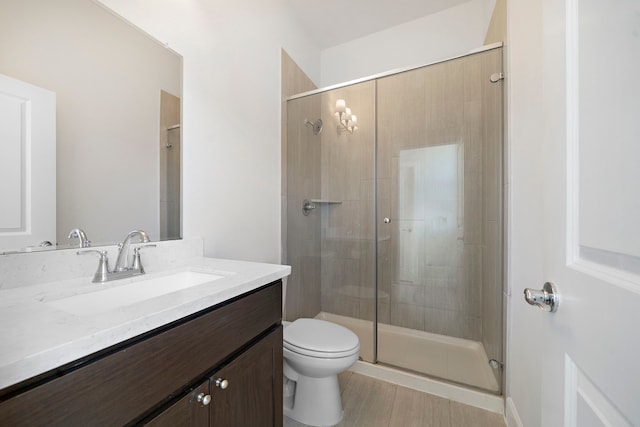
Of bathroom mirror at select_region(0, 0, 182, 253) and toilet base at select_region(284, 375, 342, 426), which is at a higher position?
bathroom mirror at select_region(0, 0, 182, 253)

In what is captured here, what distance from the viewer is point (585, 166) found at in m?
0.41

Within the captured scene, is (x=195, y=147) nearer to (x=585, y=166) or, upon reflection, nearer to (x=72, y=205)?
(x=72, y=205)

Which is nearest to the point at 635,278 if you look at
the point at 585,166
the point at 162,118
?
the point at 585,166

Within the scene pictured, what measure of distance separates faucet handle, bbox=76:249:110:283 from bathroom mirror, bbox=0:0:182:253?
5 cm

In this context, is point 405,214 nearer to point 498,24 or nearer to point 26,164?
point 498,24

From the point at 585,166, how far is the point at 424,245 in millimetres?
1674

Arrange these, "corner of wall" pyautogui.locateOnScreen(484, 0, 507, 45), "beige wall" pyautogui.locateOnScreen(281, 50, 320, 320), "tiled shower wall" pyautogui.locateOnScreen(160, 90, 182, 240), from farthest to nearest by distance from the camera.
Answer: "beige wall" pyautogui.locateOnScreen(281, 50, 320, 320), "corner of wall" pyautogui.locateOnScreen(484, 0, 507, 45), "tiled shower wall" pyautogui.locateOnScreen(160, 90, 182, 240)

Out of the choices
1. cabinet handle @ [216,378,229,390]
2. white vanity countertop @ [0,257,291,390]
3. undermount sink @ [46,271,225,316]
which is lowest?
cabinet handle @ [216,378,229,390]

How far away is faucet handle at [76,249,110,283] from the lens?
838 mm

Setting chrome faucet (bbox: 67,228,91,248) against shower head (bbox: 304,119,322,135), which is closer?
chrome faucet (bbox: 67,228,91,248)

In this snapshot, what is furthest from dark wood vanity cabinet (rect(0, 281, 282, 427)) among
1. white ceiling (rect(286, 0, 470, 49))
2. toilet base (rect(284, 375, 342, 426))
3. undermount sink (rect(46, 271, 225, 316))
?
white ceiling (rect(286, 0, 470, 49))

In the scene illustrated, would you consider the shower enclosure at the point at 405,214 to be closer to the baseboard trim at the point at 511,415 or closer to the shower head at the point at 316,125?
the shower head at the point at 316,125

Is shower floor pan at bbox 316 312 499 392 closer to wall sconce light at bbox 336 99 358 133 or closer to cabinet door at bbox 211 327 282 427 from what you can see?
cabinet door at bbox 211 327 282 427

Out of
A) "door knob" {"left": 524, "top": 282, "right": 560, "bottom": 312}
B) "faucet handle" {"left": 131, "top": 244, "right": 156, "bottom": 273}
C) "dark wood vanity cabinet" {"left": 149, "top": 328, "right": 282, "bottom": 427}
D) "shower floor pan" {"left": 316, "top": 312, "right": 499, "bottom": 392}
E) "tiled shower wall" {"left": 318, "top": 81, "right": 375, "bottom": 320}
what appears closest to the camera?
"door knob" {"left": 524, "top": 282, "right": 560, "bottom": 312}
